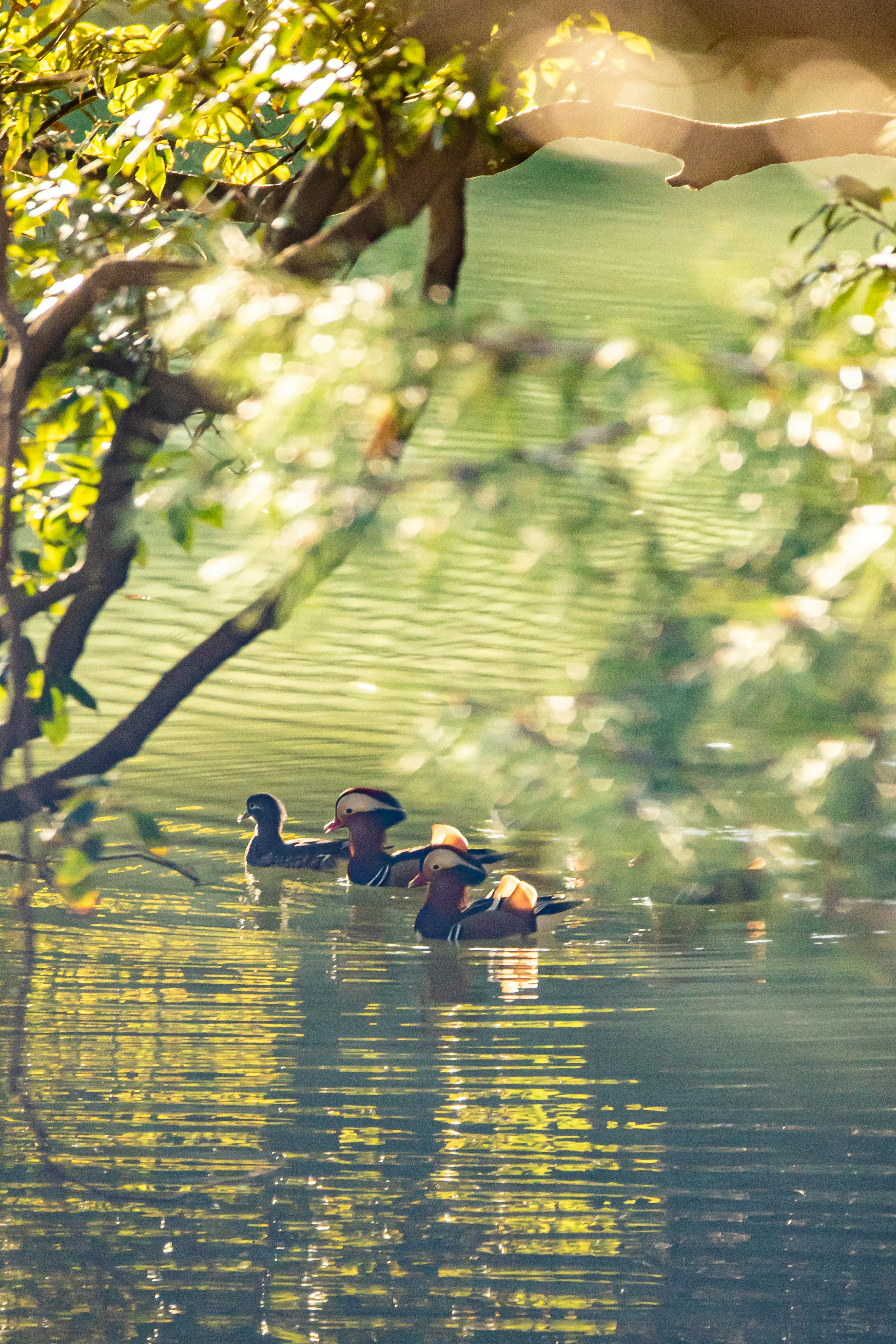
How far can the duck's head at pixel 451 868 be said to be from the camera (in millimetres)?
6297

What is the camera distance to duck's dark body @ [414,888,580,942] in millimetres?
6027

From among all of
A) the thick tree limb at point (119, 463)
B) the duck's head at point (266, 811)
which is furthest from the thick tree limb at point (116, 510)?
the duck's head at point (266, 811)

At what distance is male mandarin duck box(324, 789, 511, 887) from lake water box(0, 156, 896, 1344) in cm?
13

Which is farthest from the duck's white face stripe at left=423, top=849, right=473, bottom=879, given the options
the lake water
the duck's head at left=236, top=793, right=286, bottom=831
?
the duck's head at left=236, top=793, right=286, bottom=831

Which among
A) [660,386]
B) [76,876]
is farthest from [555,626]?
[76,876]

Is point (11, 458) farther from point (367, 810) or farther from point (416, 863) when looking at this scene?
point (367, 810)

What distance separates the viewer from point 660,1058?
4672 mm

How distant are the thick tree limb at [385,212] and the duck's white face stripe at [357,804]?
3.10 m

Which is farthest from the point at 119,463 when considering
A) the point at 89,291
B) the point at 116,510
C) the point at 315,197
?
the point at 315,197

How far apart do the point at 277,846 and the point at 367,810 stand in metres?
0.58

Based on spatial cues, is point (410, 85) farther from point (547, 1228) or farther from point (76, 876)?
point (547, 1228)

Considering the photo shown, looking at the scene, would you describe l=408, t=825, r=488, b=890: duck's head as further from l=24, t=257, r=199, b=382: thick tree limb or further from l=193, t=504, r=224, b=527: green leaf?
l=24, t=257, r=199, b=382: thick tree limb

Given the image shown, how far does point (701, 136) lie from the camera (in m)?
4.23

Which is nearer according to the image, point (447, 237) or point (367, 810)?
point (447, 237)
